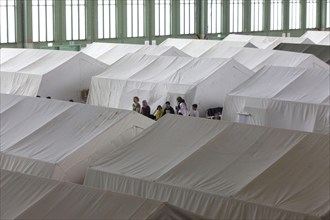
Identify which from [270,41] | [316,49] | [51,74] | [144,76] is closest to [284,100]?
[144,76]

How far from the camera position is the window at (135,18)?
47406mm

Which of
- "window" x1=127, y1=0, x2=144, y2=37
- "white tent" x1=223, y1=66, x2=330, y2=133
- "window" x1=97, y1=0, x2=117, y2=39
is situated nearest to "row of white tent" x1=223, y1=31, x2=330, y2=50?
"window" x1=127, y1=0, x2=144, y2=37

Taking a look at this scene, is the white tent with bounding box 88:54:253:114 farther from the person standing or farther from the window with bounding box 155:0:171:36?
the window with bounding box 155:0:171:36

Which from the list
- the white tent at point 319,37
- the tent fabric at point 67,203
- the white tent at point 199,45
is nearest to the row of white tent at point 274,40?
the white tent at point 319,37

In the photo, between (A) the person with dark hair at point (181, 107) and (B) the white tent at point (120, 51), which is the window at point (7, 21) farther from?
(A) the person with dark hair at point (181, 107)

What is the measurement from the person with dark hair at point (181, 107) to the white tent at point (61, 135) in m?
5.92

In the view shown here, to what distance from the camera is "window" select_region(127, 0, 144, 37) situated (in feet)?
156

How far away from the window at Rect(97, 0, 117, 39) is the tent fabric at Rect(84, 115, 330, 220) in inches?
1204

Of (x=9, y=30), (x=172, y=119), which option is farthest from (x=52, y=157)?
(x=9, y=30)

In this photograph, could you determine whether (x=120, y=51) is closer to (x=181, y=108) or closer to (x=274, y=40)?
(x=181, y=108)

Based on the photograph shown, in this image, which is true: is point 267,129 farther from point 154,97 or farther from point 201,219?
point 154,97

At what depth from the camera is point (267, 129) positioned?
46.7 feet

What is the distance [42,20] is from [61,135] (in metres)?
26.2

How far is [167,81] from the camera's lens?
25.3m
